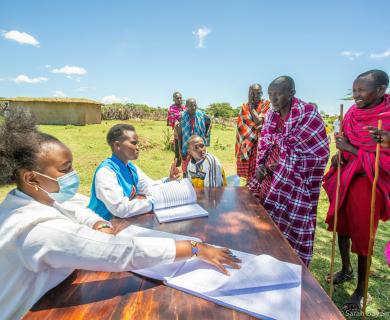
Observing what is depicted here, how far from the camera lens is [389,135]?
6.01ft

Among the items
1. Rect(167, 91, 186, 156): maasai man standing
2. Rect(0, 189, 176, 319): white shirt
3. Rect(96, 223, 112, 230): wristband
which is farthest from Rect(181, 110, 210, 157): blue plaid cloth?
Rect(0, 189, 176, 319): white shirt

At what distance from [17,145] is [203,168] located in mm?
2021

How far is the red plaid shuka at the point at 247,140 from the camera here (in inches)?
162

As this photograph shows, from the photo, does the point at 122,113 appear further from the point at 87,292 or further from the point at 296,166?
the point at 87,292

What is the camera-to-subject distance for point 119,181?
219 cm

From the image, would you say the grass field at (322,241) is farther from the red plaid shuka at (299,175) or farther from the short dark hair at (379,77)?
the short dark hair at (379,77)

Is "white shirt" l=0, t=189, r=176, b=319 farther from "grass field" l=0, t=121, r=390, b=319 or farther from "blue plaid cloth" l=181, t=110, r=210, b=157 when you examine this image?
"blue plaid cloth" l=181, t=110, r=210, b=157

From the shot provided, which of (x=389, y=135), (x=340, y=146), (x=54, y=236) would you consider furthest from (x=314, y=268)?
(x=54, y=236)

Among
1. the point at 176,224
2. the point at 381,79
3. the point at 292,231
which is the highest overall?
the point at 381,79

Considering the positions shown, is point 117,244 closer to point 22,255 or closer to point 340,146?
point 22,255

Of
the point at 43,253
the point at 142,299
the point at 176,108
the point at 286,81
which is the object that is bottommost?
the point at 142,299

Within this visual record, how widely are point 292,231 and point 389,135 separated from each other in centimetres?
107

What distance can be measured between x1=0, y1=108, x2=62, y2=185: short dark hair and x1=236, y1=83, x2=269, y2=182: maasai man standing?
3237 millimetres

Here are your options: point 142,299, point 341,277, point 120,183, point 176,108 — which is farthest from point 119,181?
point 176,108
